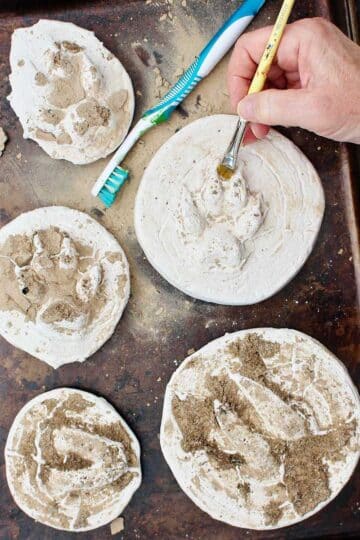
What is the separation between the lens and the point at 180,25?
6.07 feet

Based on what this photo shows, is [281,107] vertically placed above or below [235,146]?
above

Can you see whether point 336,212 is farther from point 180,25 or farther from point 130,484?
point 130,484

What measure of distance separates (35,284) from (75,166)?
1.38 ft

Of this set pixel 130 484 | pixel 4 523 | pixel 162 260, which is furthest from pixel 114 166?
pixel 4 523

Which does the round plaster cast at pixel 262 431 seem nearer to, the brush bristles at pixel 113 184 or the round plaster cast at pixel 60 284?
the round plaster cast at pixel 60 284

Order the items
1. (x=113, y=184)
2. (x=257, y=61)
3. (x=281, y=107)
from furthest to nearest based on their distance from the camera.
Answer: (x=113, y=184)
(x=257, y=61)
(x=281, y=107)

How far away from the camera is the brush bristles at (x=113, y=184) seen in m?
1.82

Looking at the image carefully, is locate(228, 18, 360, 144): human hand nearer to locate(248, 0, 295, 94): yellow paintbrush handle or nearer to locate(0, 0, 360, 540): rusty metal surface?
locate(248, 0, 295, 94): yellow paintbrush handle

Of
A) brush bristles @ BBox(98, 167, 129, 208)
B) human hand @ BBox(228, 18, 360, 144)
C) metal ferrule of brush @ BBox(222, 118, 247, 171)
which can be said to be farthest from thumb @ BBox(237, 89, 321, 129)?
brush bristles @ BBox(98, 167, 129, 208)

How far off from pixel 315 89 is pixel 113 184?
27.4 inches

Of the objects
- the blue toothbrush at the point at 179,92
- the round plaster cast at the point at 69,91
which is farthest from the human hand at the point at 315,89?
the round plaster cast at the point at 69,91

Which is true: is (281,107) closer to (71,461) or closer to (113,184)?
(113,184)

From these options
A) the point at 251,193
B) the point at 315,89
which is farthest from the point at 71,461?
the point at 315,89

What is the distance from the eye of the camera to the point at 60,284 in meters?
1.75
